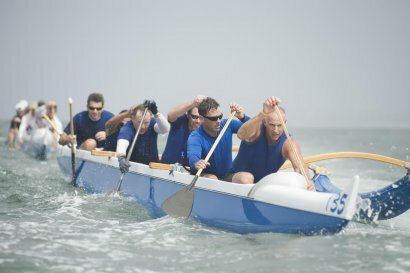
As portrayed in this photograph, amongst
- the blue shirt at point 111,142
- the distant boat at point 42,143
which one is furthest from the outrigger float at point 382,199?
the distant boat at point 42,143

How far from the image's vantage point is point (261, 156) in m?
6.44

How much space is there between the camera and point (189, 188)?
6457 millimetres

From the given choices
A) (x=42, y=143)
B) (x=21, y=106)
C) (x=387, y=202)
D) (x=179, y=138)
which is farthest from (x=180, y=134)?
(x=21, y=106)

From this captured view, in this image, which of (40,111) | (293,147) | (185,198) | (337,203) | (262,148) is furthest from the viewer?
(40,111)

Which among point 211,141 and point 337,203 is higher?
point 211,141

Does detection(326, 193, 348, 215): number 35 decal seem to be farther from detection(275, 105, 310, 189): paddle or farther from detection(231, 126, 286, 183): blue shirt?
detection(231, 126, 286, 183): blue shirt

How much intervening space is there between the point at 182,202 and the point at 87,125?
437cm

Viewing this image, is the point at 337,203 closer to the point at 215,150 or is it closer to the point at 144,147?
the point at 215,150

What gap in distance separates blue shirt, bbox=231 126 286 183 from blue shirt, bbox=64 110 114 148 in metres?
4.45

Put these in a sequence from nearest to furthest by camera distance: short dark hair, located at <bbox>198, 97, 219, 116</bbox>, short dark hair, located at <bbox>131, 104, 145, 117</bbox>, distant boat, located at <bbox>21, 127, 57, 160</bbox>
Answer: short dark hair, located at <bbox>198, 97, 219, 116</bbox>
short dark hair, located at <bbox>131, 104, 145, 117</bbox>
distant boat, located at <bbox>21, 127, 57, 160</bbox>

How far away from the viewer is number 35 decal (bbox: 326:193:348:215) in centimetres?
504

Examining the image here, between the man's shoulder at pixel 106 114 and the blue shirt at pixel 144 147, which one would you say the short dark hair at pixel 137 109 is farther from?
the man's shoulder at pixel 106 114

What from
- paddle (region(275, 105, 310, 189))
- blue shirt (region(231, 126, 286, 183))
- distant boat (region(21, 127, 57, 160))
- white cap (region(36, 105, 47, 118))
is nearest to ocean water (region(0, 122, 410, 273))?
paddle (region(275, 105, 310, 189))

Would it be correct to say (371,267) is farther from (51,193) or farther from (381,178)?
(381,178)
